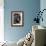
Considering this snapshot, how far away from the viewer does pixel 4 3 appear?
568cm

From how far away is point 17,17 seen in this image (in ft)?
18.8

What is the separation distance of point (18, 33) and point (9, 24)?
516 millimetres

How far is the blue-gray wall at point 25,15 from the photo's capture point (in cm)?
567

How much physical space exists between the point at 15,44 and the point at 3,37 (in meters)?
1.58

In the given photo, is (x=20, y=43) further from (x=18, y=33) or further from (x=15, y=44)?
(x=18, y=33)

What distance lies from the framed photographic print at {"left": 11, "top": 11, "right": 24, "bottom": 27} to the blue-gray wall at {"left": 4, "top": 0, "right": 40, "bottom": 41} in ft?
0.40

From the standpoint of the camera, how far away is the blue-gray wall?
5.67 meters

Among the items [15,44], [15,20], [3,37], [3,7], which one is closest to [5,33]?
[3,37]

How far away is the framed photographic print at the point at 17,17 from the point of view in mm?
5707

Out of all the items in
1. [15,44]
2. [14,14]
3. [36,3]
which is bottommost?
[15,44]

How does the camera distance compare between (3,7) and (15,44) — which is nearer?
(15,44)

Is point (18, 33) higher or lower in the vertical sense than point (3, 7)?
lower

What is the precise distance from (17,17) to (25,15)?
33 cm

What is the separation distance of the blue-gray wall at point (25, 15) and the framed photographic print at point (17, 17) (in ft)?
0.40
